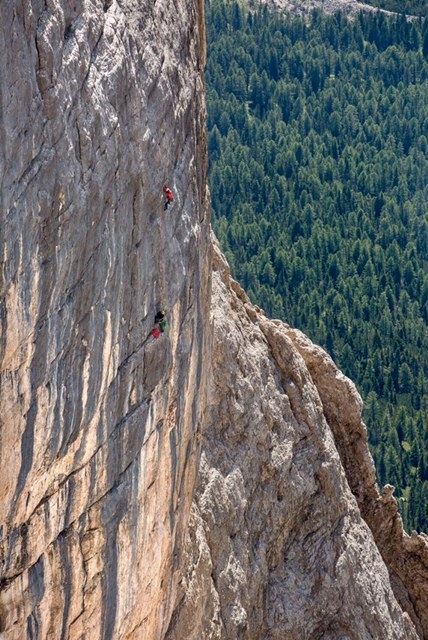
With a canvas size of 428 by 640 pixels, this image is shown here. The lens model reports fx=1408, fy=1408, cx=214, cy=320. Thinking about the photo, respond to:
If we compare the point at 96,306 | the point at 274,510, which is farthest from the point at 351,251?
the point at 96,306

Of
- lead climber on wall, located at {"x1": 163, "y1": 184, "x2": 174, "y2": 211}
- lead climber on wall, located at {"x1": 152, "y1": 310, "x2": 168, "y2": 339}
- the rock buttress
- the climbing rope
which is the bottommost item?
the rock buttress

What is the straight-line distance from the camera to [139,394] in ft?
83.7

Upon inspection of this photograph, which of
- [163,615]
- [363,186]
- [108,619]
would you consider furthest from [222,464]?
[363,186]

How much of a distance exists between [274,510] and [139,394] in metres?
9.26

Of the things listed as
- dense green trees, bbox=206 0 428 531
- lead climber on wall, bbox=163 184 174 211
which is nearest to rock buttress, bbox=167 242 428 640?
lead climber on wall, bbox=163 184 174 211

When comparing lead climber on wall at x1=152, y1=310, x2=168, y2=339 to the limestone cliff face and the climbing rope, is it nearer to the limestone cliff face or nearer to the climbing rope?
the limestone cliff face

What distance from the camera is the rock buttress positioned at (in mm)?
31344

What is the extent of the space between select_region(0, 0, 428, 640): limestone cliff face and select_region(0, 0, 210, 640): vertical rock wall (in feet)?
0.14

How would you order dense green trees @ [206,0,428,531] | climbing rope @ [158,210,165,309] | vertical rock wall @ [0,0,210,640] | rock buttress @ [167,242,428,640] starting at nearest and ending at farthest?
vertical rock wall @ [0,0,210,640] → climbing rope @ [158,210,165,309] → rock buttress @ [167,242,428,640] → dense green trees @ [206,0,428,531]

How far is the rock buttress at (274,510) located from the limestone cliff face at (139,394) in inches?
2.2

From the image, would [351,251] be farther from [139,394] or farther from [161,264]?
[139,394]

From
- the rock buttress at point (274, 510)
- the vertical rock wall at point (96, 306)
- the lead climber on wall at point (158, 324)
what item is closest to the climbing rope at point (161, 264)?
the vertical rock wall at point (96, 306)

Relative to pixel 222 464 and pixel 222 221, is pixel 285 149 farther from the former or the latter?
pixel 222 464

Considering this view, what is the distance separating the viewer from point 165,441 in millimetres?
27000
